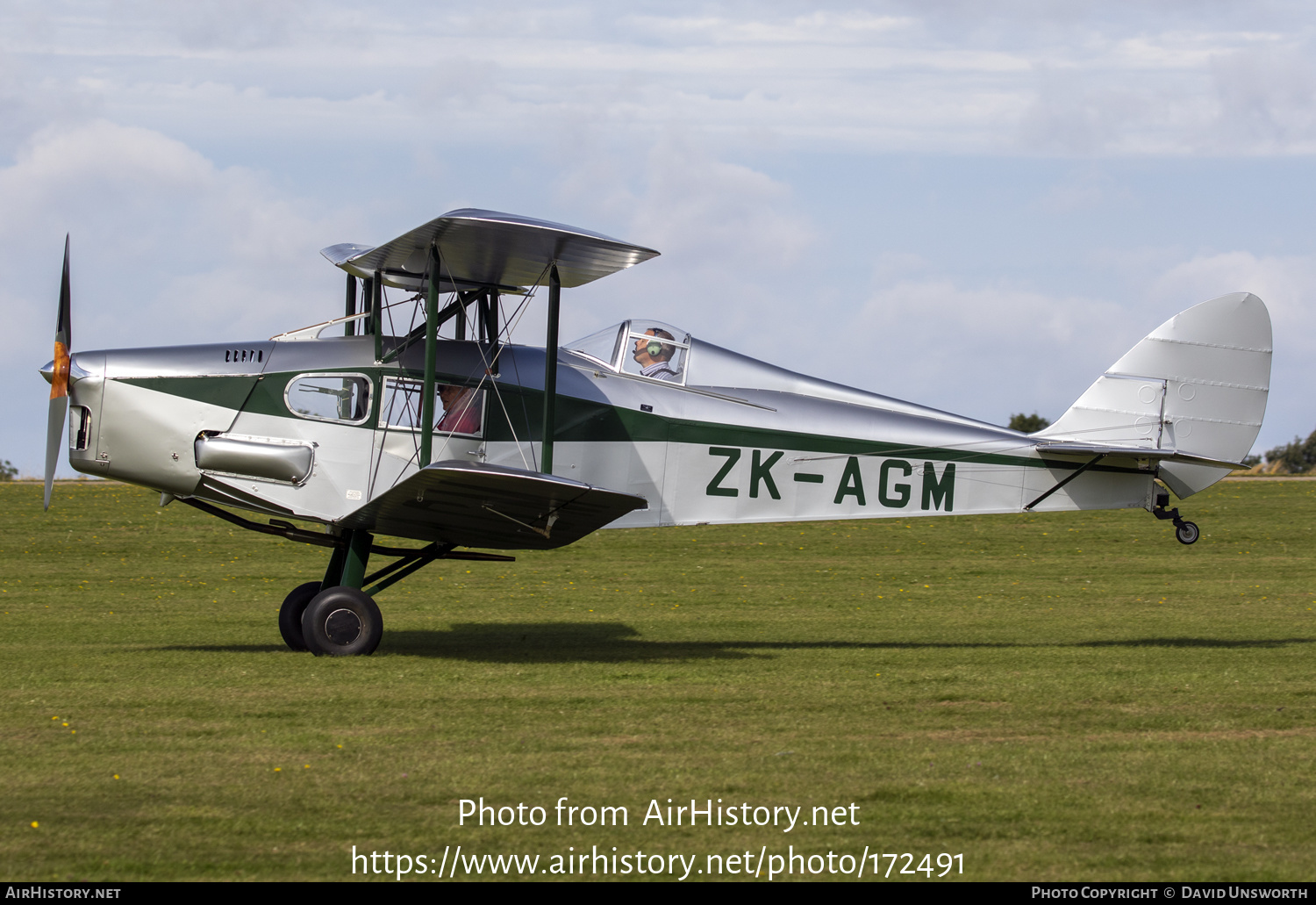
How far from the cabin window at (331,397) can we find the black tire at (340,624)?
1451 millimetres

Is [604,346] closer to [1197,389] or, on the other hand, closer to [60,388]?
[60,388]

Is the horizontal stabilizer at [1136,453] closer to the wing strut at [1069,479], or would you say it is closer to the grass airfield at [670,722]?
the wing strut at [1069,479]

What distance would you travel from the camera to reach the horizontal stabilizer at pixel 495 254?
→ 9164mm

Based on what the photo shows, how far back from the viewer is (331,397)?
33.7 feet

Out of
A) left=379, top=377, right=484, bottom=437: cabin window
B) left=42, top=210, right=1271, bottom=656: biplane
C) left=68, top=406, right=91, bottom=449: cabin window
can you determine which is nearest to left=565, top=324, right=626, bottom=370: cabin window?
left=42, top=210, right=1271, bottom=656: biplane

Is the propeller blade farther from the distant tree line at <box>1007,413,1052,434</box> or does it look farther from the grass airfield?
the distant tree line at <box>1007,413,1052,434</box>

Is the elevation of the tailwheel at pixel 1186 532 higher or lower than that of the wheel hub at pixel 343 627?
higher

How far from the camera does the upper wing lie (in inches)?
355

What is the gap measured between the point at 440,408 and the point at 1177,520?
6.67 meters

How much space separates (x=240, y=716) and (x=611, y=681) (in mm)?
2751

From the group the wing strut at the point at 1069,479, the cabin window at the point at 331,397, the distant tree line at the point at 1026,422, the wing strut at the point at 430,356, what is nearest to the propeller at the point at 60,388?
the cabin window at the point at 331,397

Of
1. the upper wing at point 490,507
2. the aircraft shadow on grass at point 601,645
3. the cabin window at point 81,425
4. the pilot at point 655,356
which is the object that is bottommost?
the aircraft shadow on grass at point 601,645

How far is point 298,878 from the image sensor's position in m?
4.83
